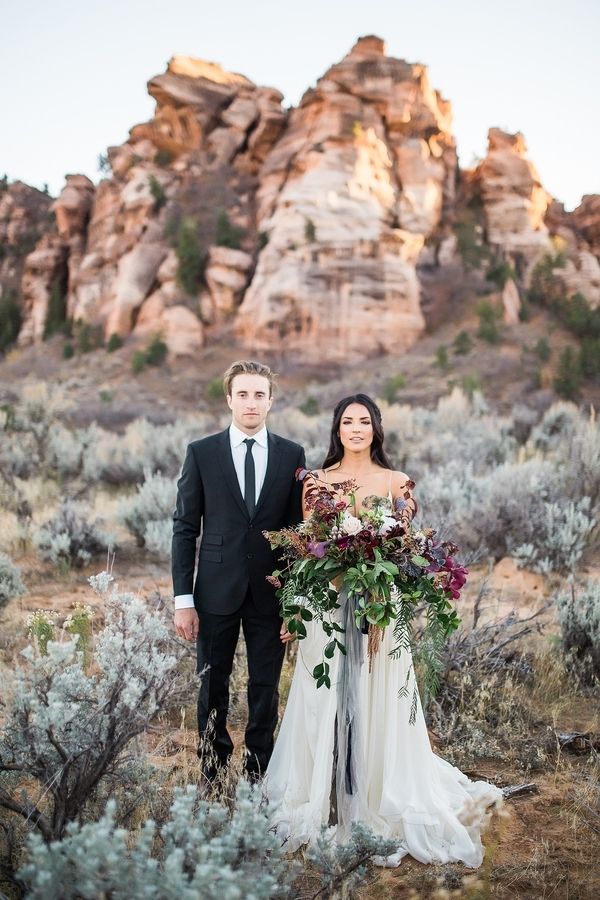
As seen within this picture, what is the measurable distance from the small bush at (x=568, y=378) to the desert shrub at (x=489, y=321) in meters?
6.31

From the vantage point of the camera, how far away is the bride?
2.65 meters

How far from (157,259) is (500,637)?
3088 cm

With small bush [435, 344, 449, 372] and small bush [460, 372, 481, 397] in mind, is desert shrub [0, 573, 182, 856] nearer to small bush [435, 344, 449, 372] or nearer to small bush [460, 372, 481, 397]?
small bush [460, 372, 481, 397]

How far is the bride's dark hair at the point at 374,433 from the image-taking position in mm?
3012

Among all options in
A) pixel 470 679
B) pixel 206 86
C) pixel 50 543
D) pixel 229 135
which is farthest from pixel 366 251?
pixel 470 679

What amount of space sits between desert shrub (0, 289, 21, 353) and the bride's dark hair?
38.7 m

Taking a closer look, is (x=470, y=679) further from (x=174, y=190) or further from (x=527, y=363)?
(x=174, y=190)

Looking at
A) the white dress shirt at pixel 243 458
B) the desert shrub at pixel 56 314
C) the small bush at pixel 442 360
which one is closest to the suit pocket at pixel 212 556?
the white dress shirt at pixel 243 458

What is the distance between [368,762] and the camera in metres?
2.77

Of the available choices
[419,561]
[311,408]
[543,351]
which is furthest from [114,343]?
[419,561]

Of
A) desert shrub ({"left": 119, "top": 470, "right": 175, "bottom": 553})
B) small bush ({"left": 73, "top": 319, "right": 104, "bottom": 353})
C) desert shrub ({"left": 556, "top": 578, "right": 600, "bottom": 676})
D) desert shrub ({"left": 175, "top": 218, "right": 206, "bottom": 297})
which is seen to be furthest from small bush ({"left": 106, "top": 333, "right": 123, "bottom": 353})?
desert shrub ({"left": 556, "top": 578, "right": 600, "bottom": 676})

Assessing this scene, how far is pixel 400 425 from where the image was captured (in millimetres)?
13242

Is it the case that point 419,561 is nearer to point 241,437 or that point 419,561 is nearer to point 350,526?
point 350,526

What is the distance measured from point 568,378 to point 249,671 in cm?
1882
